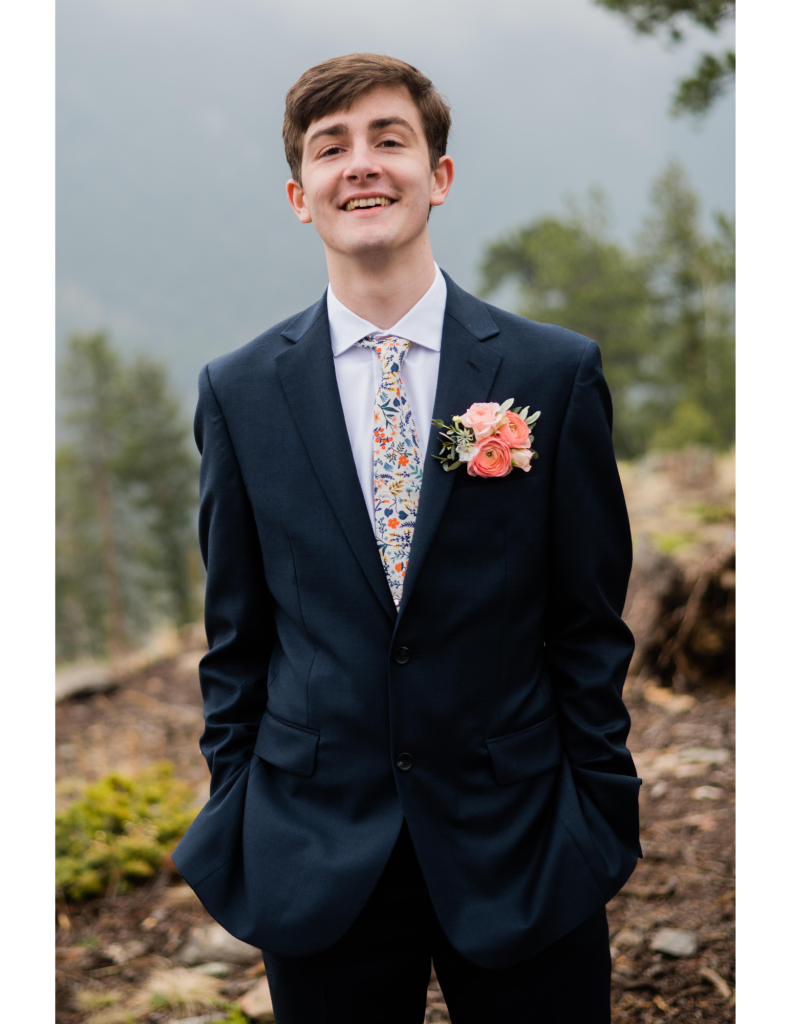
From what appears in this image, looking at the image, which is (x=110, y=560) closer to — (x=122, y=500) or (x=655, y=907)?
(x=122, y=500)

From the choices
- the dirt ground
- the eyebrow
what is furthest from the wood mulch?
the eyebrow

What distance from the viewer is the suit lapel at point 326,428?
1647 millimetres

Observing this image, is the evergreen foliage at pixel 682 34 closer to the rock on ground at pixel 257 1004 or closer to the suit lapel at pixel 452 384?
the suit lapel at pixel 452 384

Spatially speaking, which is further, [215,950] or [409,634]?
[215,950]

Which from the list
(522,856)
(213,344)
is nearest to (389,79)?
(522,856)

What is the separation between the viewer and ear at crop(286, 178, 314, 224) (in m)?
1.85

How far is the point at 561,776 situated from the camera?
173cm

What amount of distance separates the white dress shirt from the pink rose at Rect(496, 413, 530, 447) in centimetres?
18

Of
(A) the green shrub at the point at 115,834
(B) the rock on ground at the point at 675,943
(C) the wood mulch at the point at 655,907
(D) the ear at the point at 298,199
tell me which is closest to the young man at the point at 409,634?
(D) the ear at the point at 298,199

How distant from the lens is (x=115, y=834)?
4043mm

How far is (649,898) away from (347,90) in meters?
3.01

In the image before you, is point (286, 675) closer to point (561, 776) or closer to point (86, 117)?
point (561, 776)

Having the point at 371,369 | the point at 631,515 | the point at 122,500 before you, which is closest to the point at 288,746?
the point at 371,369
